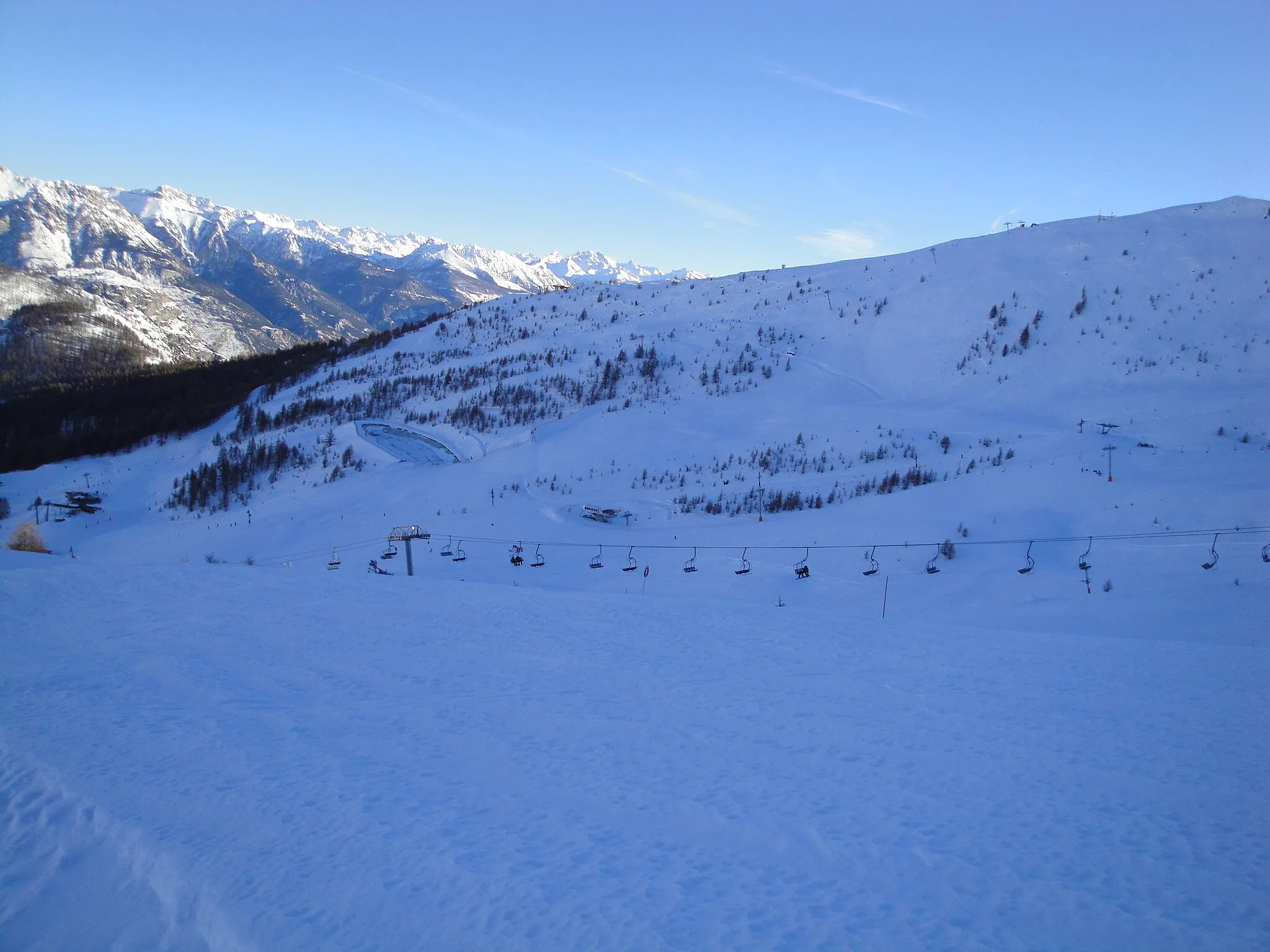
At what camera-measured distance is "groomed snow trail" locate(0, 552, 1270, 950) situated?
19.5 ft

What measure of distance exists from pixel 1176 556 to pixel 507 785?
728 inches

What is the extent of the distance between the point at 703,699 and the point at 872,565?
38.5 ft

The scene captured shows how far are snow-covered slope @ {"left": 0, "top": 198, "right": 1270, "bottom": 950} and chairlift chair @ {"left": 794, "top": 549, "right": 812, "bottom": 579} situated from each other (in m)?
0.31

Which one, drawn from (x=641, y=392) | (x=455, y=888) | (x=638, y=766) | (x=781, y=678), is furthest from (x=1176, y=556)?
(x=641, y=392)

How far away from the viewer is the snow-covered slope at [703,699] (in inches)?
243

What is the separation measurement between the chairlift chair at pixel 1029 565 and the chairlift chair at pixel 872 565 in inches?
146

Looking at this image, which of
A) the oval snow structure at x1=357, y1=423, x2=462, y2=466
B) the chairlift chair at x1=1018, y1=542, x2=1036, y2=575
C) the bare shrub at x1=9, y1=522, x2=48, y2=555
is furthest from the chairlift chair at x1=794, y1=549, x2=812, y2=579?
the bare shrub at x1=9, y1=522, x2=48, y2=555

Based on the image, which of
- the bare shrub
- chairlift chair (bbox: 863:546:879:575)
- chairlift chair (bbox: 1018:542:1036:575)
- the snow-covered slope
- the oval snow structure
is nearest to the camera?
the snow-covered slope

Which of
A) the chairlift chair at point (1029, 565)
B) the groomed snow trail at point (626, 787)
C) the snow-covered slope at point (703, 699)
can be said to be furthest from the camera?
the chairlift chair at point (1029, 565)

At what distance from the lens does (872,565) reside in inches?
824

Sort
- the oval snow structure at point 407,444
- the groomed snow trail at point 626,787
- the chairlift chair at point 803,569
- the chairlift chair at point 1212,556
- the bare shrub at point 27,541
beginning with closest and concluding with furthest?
the groomed snow trail at point 626,787
the chairlift chair at point 1212,556
the chairlift chair at point 803,569
the bare shrub at point 27,541
the oval snow structure at point 407,444

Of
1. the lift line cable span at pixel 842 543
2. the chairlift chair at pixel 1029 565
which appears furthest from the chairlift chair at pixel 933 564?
the chairlift chair at pixel 1029 565

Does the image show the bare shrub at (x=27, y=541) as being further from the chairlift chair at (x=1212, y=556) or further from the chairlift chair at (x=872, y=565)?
the chairlift chair at (x=1212, y=556)

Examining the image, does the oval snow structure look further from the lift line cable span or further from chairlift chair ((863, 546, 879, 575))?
chairlift chair ((863, 546, 879, 575))
